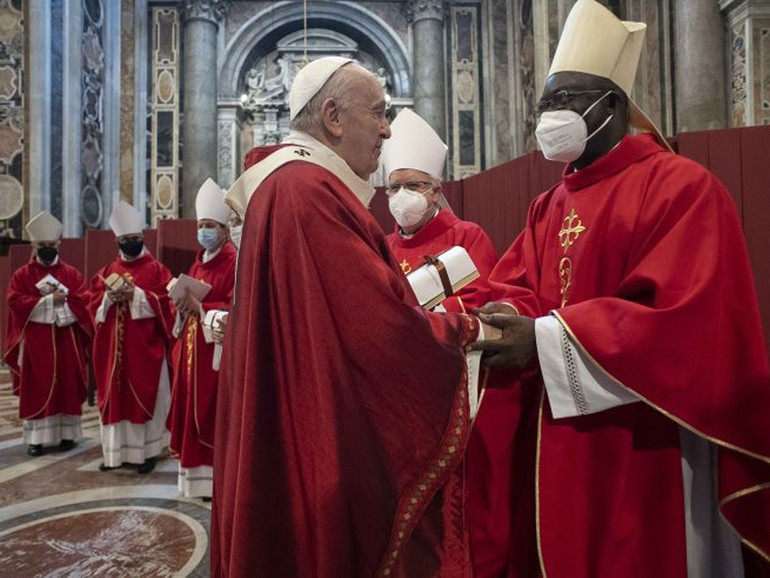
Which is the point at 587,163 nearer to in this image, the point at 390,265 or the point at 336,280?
the point at 390,265

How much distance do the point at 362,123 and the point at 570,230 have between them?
2.37ft

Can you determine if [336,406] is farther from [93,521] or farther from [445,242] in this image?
Answer: [93,521]

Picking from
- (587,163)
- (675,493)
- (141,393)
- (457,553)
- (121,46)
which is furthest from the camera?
(121,46)

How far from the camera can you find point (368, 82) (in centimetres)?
158

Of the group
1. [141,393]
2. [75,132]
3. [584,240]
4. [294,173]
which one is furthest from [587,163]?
[75,132]

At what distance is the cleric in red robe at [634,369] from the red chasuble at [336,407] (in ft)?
0.98

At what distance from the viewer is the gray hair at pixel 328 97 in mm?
1551

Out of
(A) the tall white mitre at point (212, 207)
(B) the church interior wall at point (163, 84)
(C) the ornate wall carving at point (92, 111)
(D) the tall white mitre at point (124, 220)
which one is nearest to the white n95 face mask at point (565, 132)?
(A) the tall white mitre at point (212, 207)

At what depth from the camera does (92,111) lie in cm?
1136

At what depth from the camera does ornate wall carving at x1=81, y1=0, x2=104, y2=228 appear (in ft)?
35.8

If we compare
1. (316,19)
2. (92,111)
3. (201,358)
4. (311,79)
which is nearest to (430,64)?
(316,19)

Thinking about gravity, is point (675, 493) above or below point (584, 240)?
below

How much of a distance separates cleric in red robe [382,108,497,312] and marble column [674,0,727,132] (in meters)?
4.33

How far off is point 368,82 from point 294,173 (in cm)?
39
